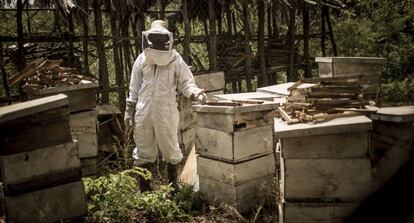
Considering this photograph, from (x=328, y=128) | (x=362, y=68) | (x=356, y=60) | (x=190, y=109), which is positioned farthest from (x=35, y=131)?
(x=362, y=68)

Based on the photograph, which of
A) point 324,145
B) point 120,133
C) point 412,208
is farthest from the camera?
point 120,133

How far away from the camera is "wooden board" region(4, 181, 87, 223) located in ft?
11.7

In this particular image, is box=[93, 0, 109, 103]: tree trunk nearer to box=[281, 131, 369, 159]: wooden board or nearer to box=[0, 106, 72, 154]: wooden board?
box=[0, 106, 72, 154]: wooden board

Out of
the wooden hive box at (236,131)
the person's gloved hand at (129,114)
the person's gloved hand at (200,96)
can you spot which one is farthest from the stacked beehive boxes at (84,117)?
the wooden hive box at (236,131)

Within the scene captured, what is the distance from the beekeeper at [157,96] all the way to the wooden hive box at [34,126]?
1.48m

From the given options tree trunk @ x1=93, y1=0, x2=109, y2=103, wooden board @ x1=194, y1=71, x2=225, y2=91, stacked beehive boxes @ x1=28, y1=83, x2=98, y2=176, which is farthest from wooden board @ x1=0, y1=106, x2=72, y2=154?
tree trunk @ x1=93, y1=0, x2=109, y2=103

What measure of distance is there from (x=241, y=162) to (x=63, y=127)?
1.80 meters

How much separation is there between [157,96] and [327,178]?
2464 mm

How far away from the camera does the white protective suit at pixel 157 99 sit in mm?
5082

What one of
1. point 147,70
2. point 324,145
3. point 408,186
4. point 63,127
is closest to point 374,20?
point 147,70

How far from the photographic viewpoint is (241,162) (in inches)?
169

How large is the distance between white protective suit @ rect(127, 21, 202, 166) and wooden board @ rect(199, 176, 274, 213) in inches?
35.1

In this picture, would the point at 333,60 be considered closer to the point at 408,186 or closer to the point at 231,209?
the point at 231,209

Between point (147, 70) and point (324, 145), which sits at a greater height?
point (147, 70)
